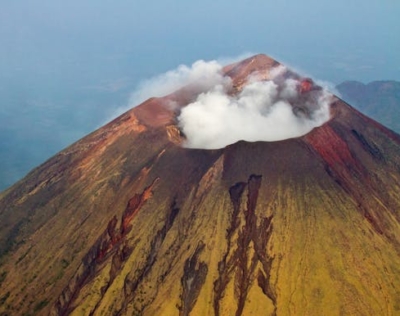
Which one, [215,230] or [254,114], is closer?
[215,230]

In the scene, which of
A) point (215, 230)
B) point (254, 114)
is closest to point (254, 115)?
point (254, 114)

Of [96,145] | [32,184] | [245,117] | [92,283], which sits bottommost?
[92,283]

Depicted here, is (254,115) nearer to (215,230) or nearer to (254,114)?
(254,114)

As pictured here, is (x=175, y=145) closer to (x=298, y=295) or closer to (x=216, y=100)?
(x=216, y=100)

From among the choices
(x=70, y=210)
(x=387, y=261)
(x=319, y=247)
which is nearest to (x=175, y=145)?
(x=70, y=210)

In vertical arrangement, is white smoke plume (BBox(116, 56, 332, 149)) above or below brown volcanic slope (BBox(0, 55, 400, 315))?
above
